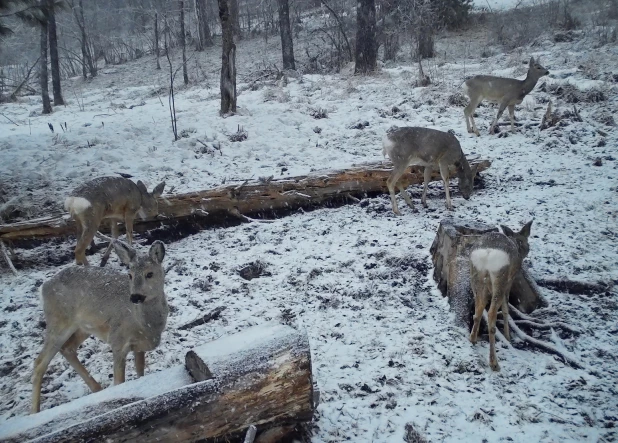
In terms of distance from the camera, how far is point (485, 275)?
4383mm

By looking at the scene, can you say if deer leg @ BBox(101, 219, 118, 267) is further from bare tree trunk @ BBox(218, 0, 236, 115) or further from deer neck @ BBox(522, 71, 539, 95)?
deer neck @ BBox(522, 71, 539, 95)

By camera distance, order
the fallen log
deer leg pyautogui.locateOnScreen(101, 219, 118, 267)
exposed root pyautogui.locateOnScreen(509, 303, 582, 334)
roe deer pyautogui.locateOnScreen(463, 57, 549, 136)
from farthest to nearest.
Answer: roe deer pyautogui.locateOnScreen(463, 57, 549, 136) → deer leg pyautogui.locateOnScreen(101, 219, 118, 267) → the fallen log → exposed root pyautogui.locateOnScreen(509, 303, 582, 334)

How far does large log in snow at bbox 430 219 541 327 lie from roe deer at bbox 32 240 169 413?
2864mm

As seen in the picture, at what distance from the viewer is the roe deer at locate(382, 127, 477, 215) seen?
760 cm

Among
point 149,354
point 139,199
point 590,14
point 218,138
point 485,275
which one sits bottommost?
point 149,354

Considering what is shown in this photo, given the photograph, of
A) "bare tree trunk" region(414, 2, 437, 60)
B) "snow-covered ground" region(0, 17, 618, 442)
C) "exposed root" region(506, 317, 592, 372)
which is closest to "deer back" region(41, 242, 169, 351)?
"snow-covered ground" region(0, 17, 618, 442)

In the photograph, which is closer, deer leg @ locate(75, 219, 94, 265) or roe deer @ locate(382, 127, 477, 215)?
deer leg @ locate(75, 219, 94, 265)

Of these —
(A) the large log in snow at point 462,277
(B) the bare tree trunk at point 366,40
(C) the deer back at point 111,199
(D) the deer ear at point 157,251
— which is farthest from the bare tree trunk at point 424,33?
(D) the deer ear at point 157,251

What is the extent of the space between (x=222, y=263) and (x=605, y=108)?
9.11 meters

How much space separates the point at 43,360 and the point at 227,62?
9269 millimetres

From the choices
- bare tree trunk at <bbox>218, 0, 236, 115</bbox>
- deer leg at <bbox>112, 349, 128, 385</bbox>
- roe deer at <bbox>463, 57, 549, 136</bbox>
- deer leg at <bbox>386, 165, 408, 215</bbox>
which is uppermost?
bare tree trunk at <bbox>218, 0, 236, 115</bbox>

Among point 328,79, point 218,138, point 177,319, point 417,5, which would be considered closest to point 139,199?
point 177,319

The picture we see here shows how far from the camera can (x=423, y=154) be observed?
764 centimetres

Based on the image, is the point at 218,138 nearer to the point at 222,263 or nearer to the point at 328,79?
the point at 222,263
